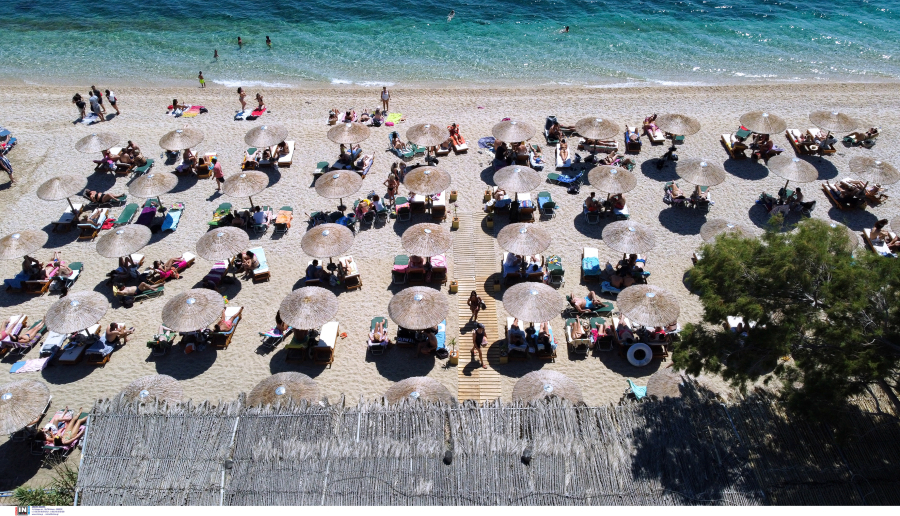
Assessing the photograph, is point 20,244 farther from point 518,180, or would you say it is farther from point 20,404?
point 518,180

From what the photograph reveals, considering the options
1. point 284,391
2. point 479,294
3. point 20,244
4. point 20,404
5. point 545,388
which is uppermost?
point 20,244

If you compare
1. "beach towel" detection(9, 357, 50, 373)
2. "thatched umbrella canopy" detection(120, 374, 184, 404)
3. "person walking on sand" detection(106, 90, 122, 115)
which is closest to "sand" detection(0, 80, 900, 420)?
"beach towel" detection(9, 357, 50, 373)

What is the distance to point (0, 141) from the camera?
28.6m

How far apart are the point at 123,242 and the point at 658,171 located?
75.1 feet

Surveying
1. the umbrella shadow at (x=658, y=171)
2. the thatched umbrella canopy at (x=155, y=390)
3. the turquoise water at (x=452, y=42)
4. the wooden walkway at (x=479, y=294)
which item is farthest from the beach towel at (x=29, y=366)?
the umbrella shadow at (x=658, y=171)

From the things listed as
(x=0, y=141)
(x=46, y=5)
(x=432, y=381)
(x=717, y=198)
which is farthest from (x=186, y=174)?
(x=46, y=5)

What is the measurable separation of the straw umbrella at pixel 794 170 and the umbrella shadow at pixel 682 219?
11.9 ft

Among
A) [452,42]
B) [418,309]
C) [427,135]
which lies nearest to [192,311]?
[418,309]

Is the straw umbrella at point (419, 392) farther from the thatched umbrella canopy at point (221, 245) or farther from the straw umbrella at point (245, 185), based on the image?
the straw umbrella at point (245, 185)

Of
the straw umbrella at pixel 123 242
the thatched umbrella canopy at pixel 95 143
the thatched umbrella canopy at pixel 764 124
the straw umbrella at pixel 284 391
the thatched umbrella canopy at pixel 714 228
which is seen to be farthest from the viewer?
the thatched umbrella canopy at pixel 764 124

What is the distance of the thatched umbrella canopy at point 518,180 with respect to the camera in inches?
896

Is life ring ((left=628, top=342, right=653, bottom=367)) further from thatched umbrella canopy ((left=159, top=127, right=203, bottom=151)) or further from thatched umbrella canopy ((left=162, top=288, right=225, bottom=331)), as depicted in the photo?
thatched umbrella canopy ((left=159, top=127, right=203, bottom=151))

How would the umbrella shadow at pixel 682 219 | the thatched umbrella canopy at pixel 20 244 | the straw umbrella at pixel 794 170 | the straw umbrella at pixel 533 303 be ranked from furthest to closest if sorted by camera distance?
the straw umbrella at pixel 794 170 < the umbrella shadow at pixel 682 219 < the thatched umbrella canopy at pixel 20 244 < the straw umbrella at pixel 533 303

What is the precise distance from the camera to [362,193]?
2567 centimetres
